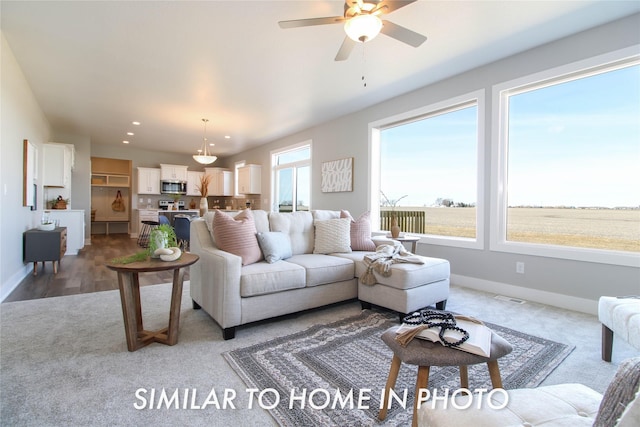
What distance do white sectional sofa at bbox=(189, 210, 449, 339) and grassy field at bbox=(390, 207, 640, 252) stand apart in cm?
131

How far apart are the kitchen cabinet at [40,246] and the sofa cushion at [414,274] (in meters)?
4.33

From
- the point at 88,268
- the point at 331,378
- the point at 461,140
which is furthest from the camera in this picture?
the point at 88,268

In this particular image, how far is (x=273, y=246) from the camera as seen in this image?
2.83 meters

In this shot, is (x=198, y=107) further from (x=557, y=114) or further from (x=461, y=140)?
(x=557, y=114)

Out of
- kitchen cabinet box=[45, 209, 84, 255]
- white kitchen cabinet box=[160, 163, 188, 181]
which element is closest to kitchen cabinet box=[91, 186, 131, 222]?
white kitchen cabinet box=[160, 163, 188, 181]

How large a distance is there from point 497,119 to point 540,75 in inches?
21.9

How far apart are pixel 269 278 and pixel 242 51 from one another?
252 cm

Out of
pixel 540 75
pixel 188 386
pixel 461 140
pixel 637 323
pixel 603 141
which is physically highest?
pixel 540 75

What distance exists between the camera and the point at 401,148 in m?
4.95

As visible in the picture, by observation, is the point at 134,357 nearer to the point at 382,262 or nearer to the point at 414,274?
the point at 382,262

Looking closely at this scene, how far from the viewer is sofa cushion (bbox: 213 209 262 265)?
264 cm

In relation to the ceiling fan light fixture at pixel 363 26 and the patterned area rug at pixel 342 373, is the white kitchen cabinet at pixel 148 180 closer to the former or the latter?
the patterned area rug at pixel 342 373

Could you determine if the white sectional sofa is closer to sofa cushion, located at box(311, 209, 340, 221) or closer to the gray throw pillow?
the gray throw pillow

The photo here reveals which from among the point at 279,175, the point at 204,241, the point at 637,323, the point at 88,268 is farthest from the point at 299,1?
the point at 279,175
